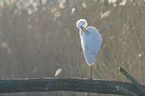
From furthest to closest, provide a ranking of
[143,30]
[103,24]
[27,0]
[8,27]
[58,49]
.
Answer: [27,0] → [8,27] → [58,49] → [103,24] → [143,30]

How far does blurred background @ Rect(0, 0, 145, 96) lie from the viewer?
86.2 inches

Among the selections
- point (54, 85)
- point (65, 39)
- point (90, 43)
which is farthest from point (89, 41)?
point (65, 39)

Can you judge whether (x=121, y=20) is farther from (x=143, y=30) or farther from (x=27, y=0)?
(x=27, y=0)

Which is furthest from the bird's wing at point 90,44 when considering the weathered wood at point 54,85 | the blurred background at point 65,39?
the blurred background at point 65,39

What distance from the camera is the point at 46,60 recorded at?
11.3ft

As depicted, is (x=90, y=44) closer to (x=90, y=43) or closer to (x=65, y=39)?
(x=90, y=43)

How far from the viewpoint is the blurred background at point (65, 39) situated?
2.19 metres

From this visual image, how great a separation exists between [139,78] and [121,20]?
0.59 m

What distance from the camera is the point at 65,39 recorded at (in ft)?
8.61

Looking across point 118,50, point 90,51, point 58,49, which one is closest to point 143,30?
point 118,50

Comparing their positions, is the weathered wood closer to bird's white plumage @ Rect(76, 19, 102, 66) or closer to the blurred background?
bird's white plumage @ Rect(76, 19, 102, 66)

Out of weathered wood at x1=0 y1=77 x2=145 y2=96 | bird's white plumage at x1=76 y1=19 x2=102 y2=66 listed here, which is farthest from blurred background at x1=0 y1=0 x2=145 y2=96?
weathered wood at x1=0 y1=77 x2=145 y2=96

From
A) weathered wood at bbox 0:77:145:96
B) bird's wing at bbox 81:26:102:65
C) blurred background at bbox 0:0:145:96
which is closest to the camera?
weathered wood at bbox 0:77:145:96

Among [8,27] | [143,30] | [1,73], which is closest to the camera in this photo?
[143,30]
